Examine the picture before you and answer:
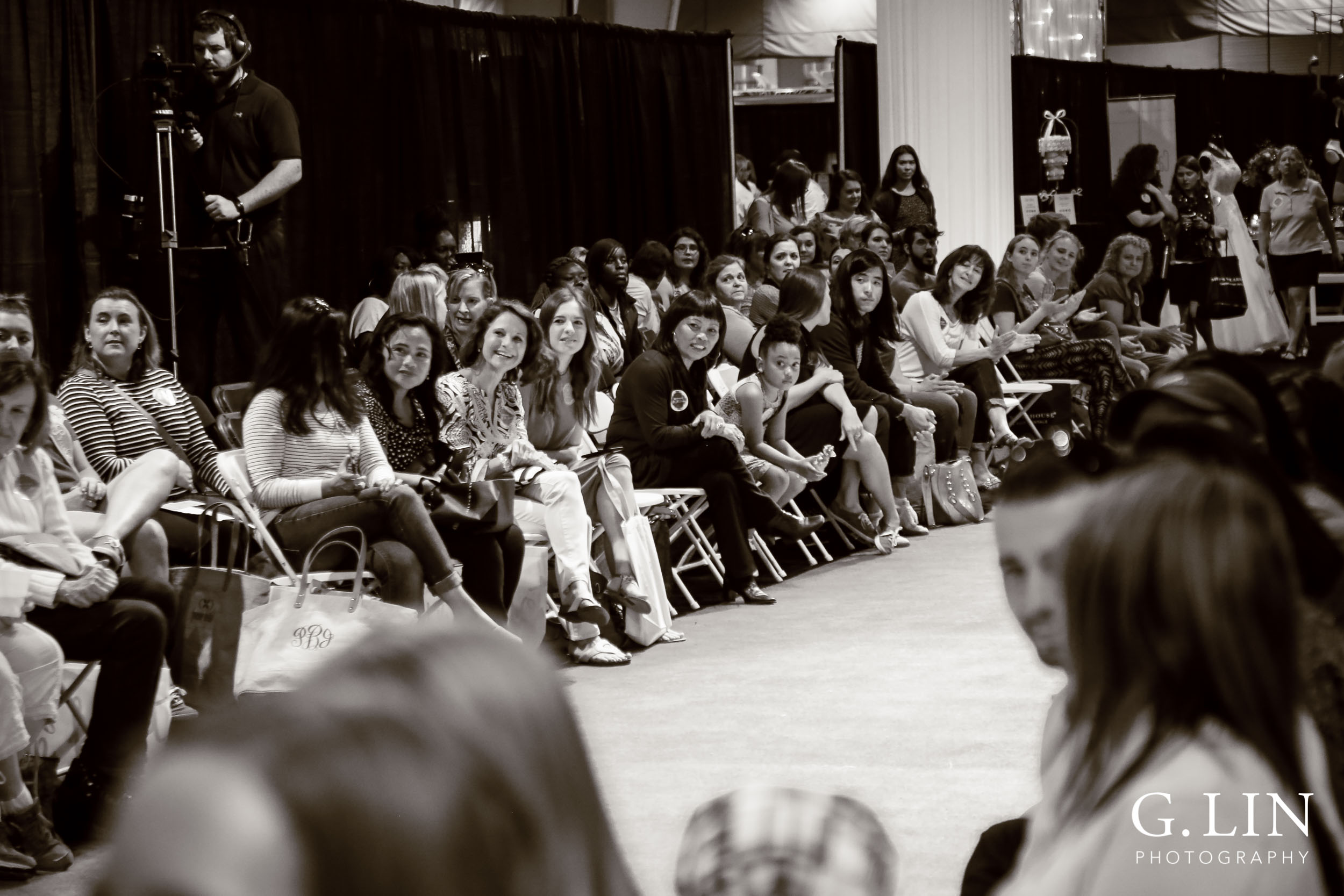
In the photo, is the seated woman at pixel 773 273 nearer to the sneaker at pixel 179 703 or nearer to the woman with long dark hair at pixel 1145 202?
the sneaker at pixel 179 703

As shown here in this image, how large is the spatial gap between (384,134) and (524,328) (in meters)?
3.15

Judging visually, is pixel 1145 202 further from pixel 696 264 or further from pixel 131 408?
pixel 131 408

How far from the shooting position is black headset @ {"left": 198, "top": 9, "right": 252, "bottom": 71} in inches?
258

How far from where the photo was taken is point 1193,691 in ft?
3.58

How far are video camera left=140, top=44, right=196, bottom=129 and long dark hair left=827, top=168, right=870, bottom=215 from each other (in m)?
5.09

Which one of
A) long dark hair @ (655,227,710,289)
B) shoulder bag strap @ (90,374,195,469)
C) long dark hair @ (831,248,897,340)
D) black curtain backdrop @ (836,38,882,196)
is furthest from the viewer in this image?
black curtain backdrop @ (836,38,882,196)

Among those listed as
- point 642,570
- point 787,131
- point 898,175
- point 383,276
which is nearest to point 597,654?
point 642,570

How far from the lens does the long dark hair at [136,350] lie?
492cm

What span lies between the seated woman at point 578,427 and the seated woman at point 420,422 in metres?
0.40

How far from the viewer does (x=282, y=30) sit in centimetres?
758

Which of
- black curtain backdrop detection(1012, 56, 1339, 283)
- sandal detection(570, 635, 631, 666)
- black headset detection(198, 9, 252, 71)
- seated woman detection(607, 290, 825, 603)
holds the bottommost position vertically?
sandal detection(570, 635, 631, 666)

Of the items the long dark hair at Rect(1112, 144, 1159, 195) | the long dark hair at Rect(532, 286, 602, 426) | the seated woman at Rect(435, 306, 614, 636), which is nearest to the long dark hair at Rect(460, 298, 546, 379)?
the seated woman at Rect(435, 306, 614, 636)

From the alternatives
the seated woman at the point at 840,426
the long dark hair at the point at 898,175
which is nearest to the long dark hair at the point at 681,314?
the seated woman at the point at 840,426

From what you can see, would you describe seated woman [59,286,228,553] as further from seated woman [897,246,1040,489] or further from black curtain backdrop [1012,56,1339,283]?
black curtain backdrop [1012,56,1339,283]
